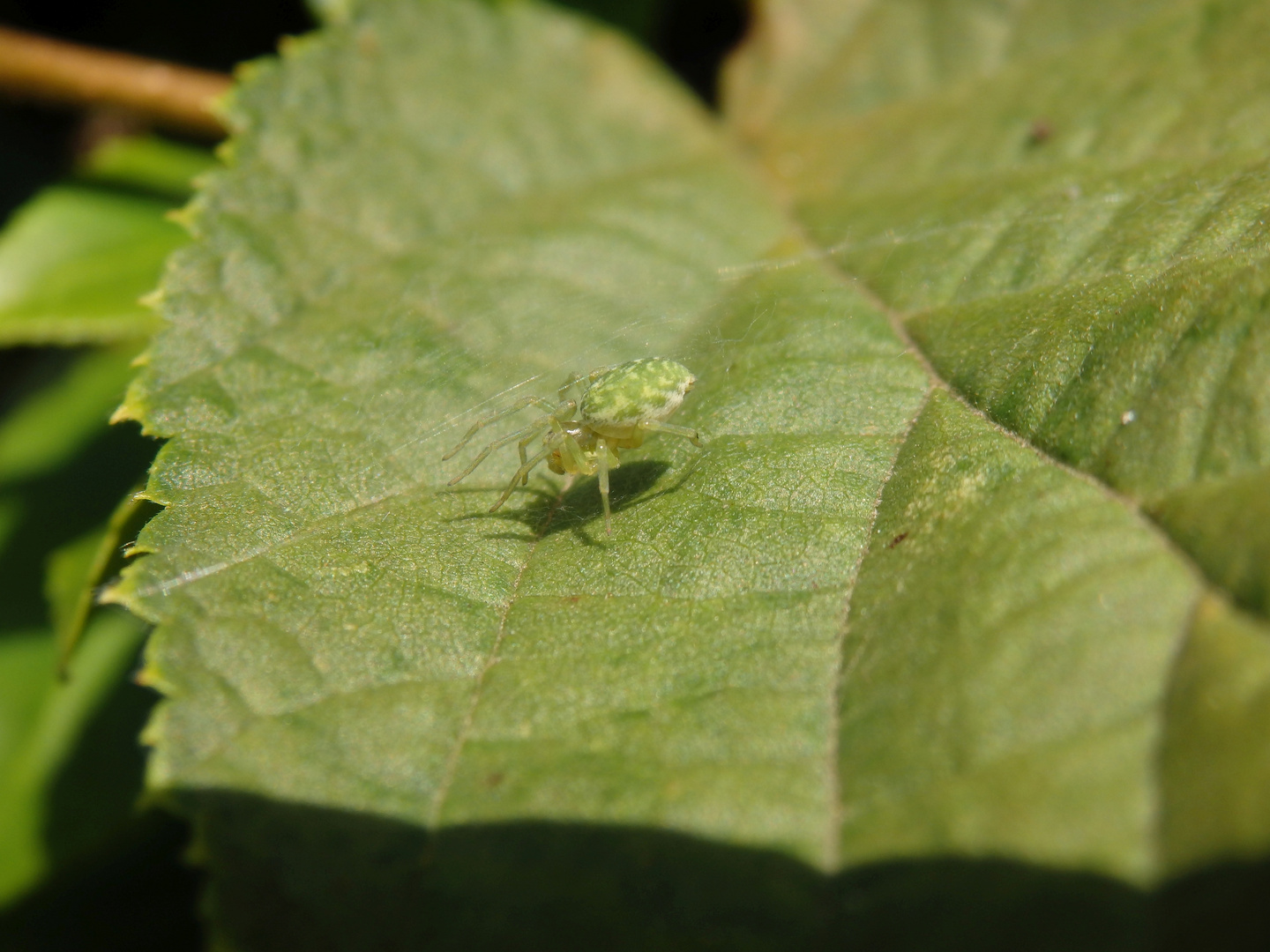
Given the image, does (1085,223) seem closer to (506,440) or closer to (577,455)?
(577,455)

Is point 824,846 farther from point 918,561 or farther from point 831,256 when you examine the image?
point 831,256

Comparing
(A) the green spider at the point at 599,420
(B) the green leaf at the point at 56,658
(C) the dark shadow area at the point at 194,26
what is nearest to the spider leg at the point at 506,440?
(A) the green spider at the point at 599,420

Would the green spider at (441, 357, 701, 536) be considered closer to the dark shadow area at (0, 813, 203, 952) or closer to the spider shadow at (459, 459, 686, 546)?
the spider shadow at (459, 459, 686, 546)

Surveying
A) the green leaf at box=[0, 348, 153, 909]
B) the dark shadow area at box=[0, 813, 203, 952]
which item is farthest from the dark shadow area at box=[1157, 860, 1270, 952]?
the dark shadow area at box=[0, 813, 203, 952]

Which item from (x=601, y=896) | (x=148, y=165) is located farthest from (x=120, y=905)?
(x=148, y=165)

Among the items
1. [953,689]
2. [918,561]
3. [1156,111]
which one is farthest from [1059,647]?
[1156,111]
